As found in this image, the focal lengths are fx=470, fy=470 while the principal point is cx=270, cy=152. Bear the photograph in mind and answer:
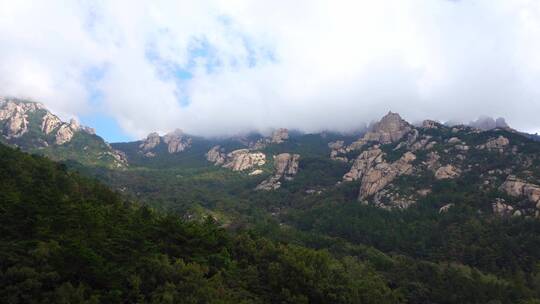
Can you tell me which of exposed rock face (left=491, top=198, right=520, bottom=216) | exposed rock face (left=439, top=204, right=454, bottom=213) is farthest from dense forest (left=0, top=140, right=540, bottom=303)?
exposed rock face (left=439, top=204, right=454, bottom=213)

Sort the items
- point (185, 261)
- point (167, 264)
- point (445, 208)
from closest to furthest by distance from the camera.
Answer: point (167, 264)
point (185, 261)
point (445, 208)

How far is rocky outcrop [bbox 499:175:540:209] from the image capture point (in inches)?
6358

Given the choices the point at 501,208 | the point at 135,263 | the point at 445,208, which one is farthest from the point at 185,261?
the point at 445,208

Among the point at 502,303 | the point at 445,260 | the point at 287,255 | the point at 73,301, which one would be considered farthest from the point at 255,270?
the point at 445,260

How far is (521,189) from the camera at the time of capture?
171375mm

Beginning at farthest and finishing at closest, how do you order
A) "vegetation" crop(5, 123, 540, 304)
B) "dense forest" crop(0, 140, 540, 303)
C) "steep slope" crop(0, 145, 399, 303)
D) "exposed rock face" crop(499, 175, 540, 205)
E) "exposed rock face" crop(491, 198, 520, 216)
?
"exposed rock face" crop(491, 198, 520, 216) < "exposed rock face" crop(499, 175, 540, 205) < "vegetation" crop(5, 123, 540, 304) < "dense forest" crop(0, 140, 540, 303) < "steep slope" crop(0, 145, 399, 303)

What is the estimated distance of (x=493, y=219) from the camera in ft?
527

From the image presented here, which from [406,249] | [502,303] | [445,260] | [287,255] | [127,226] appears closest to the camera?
[127,226]

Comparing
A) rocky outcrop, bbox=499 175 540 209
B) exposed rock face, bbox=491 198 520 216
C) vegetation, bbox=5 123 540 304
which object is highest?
rocky outcrop, bbox=499 175 540 209

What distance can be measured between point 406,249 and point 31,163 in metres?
116

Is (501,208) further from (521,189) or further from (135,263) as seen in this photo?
(135,263)

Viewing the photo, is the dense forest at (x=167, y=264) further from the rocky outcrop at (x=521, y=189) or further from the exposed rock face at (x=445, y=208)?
the exposed rock face at (x=445, y=208)

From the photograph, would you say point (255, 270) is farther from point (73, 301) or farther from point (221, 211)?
point (221, 211)

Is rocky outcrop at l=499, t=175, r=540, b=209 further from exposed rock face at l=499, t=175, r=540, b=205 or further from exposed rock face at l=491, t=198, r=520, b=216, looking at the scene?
exposed rock face at l=491, t=198, r=520, b=216
